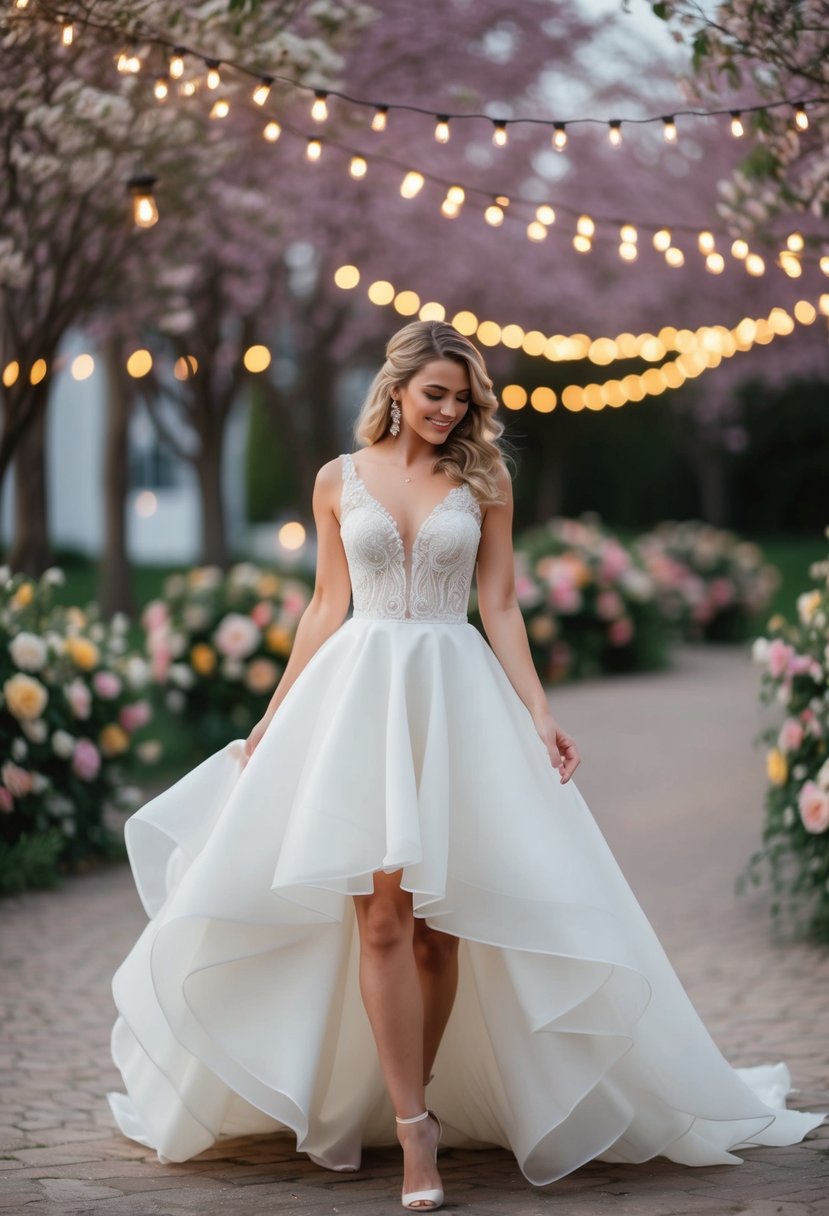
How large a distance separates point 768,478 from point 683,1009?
1191 inches

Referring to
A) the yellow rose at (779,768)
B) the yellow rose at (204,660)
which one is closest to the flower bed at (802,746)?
the yellow rose at (779,768)

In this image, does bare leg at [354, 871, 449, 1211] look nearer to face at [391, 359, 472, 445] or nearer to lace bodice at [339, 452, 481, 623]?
lace bodice at [339, 452, 481, 623]

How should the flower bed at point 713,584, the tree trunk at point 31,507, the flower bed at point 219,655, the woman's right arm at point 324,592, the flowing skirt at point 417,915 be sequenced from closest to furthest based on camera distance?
the flowing skirt at point 417,915 → the woman's right arm at point 324,592 → the flower bed at point 219,655 → the tree trunk at point 31,507 → the flower bed at point 713,584

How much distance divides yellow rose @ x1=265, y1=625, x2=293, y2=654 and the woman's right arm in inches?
226

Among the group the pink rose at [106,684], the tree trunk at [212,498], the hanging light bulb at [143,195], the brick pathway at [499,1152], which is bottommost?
the brick pathway at [499,1152]

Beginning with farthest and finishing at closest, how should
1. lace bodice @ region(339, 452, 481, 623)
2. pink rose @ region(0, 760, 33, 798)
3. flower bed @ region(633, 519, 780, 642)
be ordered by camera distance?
flower bed @ region(633, 519, 780, 642) → pink rose @ region(0, 760, 33, 798) → lace bodice @ region(339, 452, 481, 623)

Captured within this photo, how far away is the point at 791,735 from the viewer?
227 inches

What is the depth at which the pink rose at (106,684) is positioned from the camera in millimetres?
7570

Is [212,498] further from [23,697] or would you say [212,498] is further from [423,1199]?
[423,1199]

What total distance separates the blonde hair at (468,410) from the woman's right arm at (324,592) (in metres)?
0.17

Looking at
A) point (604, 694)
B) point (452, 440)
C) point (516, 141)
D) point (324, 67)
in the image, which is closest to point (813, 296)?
point (516, 141)

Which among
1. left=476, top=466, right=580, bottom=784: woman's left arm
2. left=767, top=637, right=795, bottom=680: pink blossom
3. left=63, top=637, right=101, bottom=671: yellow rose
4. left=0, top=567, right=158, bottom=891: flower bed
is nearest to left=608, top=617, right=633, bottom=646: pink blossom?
left=0, top=567, right=158, bottom=891: flower bed

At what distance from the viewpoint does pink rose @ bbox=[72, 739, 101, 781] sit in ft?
23.7

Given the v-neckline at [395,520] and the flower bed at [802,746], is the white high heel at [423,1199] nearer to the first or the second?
the v-neckline at [395,520]
